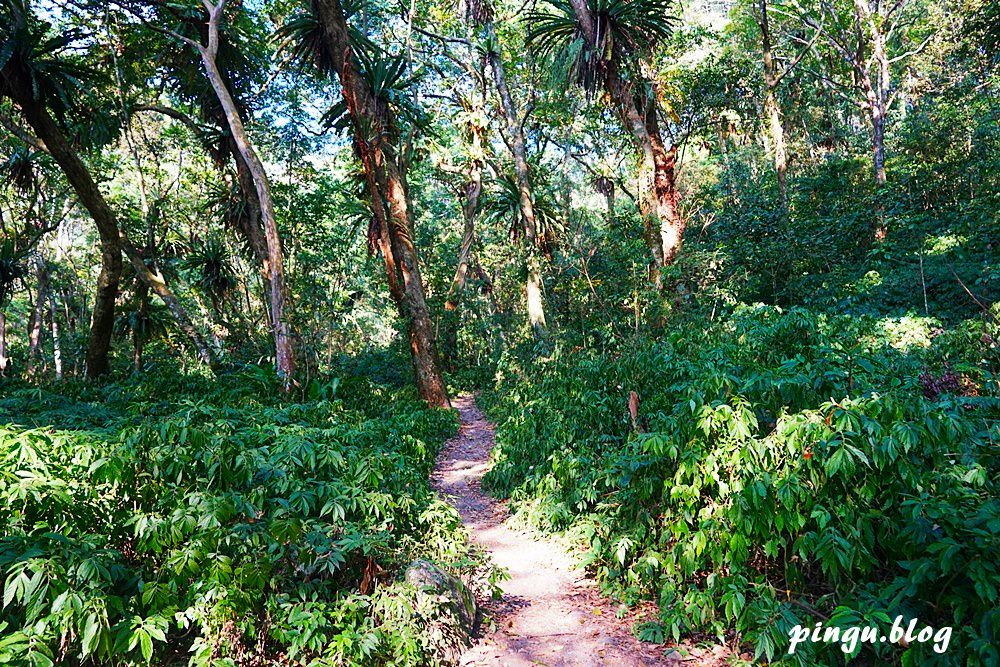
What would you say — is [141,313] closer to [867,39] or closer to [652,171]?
[652,171]

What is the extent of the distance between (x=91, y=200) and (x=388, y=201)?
17.5 ft

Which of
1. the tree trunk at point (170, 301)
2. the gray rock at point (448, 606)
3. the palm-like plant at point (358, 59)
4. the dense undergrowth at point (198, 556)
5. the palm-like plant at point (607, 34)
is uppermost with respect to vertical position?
the palm-like plant at point (358, 59)

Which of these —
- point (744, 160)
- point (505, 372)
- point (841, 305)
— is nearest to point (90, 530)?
point (505, 372)

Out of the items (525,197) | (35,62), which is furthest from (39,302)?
(525,197)

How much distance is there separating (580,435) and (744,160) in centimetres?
2169

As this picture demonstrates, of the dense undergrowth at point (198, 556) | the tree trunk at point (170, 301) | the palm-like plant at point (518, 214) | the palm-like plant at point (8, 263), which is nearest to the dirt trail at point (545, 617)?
the dense undergrowth at point (198, 556)

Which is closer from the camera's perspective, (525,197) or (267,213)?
(267,213)

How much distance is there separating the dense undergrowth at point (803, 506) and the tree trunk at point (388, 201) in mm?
7238

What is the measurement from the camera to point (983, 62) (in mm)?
19266

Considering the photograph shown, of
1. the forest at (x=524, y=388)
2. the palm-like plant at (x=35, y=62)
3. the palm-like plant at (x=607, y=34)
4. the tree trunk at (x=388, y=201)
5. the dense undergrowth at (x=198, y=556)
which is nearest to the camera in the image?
the dense undergrowth at (x=198, y=556)

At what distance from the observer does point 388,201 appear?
39.8 ft

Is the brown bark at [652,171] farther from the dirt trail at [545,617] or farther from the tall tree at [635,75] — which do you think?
the dirt trail at [545,617]

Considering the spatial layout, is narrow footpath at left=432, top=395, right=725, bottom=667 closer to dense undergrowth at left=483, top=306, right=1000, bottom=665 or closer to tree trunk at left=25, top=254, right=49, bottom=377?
dense undergrowth at left=483, top=306, right=1000, bottom=665

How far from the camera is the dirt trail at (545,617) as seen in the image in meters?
3.28
